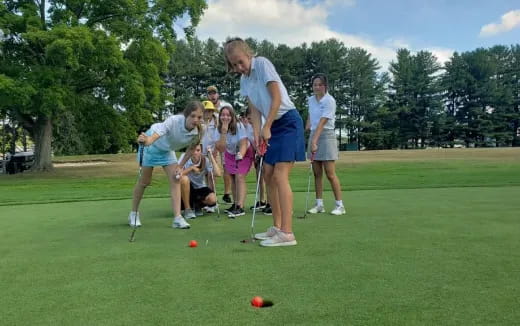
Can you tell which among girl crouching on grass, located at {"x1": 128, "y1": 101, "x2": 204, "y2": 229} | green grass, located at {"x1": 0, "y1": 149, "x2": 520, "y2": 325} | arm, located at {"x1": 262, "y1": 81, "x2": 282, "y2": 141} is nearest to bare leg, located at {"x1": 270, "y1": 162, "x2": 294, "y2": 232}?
green grass, located at {"x1": 0, "y1": 149, "x2": 520, "y2": 325}

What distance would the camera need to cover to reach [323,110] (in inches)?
236

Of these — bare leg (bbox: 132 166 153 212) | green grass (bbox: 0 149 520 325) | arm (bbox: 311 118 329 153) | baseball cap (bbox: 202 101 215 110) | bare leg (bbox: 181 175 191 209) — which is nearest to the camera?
green grass (bbox: 0 149 520 325)

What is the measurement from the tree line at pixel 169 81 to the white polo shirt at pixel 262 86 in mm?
15471

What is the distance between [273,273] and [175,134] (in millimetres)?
2475

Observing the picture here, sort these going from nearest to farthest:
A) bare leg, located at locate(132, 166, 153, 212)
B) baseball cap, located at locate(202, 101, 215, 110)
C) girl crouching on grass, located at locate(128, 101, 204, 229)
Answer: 1. girl crouching on grass, located at locate(128, 101, 204, 229)
2. bare leg, located at locate(132, 166, 153, 212)
3. baseball cap, located at locate(202, 101, 215, 110)

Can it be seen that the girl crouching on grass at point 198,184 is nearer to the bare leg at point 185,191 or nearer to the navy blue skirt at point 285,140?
the bare leg at point 185,191

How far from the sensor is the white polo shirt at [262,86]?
4168 mm

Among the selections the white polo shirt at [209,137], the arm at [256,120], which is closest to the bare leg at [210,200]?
the white polo shirt at [209,137]

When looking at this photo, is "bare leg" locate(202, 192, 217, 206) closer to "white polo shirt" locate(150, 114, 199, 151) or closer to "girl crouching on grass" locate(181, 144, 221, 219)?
"girl crouching on grass" locate(181, 144, 221, 219)

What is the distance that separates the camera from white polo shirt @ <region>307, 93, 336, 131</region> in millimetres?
5953

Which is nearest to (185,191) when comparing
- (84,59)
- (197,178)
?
(197,178)

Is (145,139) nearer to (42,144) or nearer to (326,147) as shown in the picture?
(326,147)

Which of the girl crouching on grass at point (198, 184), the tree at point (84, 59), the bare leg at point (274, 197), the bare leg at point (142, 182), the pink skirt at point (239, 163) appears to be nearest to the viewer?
the bare leg at point (274, 197)

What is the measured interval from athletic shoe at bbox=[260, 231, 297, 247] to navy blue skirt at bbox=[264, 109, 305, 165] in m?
0.67
